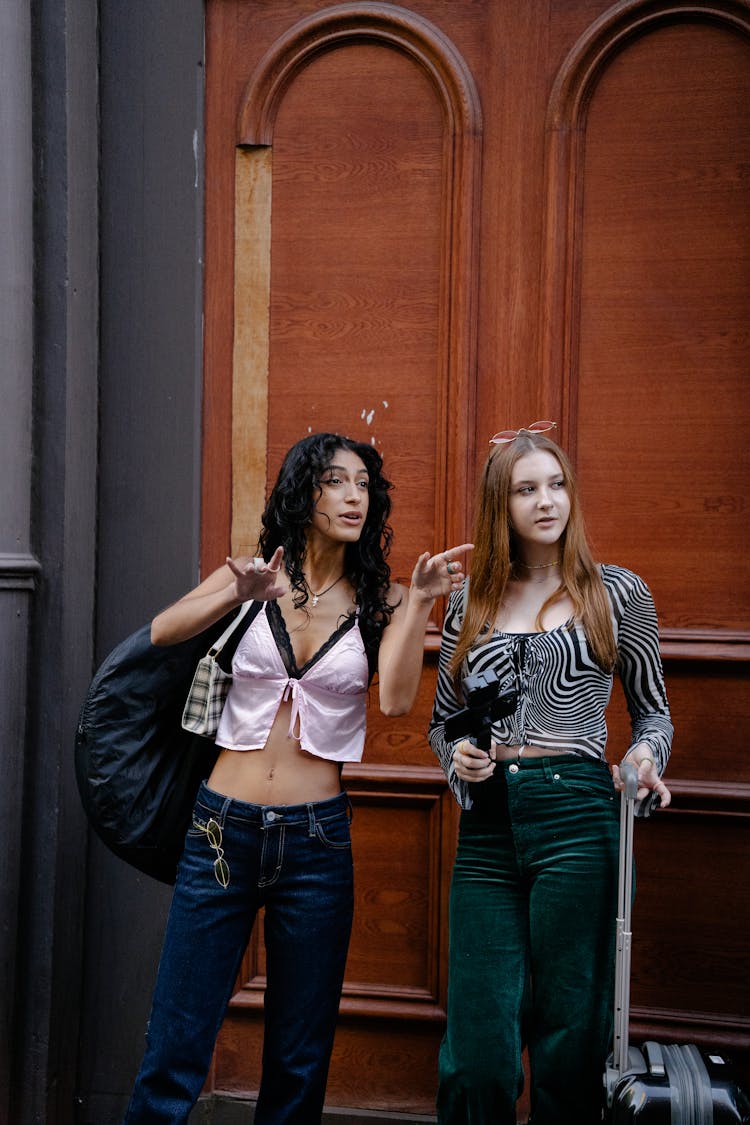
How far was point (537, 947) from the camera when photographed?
2.48 metres

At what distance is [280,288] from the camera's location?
3488 mm

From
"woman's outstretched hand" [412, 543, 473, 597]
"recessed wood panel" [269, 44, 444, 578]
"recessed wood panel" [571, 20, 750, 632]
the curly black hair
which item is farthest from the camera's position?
"recessed wood panel" [269, 44, 444, 578]

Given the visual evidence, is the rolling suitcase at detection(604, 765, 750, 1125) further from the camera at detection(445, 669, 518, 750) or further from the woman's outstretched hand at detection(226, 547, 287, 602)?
the woman's outstretched hand at detection(226, 547, 287, 602)

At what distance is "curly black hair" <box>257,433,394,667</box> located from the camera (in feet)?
8.68

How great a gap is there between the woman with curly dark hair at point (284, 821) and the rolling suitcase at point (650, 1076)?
628 mm

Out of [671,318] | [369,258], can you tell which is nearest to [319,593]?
[369,258]

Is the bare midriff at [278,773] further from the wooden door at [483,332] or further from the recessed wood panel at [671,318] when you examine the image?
the recessed wood panel at [671,318]

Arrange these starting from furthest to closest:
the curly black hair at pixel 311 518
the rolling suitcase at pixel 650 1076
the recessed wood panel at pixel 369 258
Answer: the recessed wood panel at pixel 369 258, the curly black hair at pixel 311 518, the rolling suitcase at pixel 650 1076

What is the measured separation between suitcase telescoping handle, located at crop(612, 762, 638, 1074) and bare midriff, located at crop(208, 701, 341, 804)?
69cm

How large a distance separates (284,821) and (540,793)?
0.59 m

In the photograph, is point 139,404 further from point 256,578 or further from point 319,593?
point 256,578

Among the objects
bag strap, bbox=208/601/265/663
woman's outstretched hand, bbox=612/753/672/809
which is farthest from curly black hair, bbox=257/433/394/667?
woman's outstretched hand, bbox=612/753/672/809

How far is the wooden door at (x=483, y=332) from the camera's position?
3.26m

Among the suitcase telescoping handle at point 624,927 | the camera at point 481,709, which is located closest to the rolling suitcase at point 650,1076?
the suitcase telescoping handle at point 624,927
